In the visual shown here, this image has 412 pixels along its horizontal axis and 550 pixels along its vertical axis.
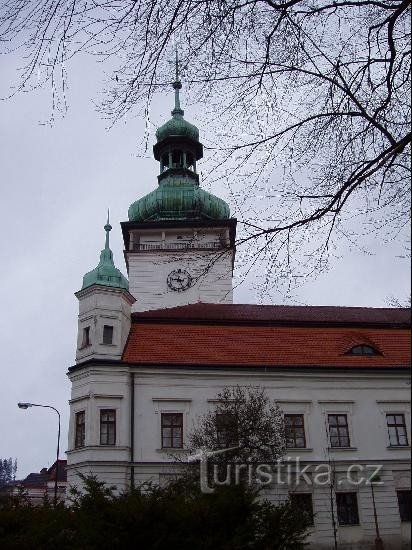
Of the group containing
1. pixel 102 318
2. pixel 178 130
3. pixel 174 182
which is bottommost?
pixel 102 318

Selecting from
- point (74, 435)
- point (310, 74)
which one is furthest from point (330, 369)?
point (310, 74)

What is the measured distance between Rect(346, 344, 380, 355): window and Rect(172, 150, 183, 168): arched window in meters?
21.2

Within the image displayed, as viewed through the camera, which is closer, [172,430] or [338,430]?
[172,430]

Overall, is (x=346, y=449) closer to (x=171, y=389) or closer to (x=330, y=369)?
(x=330, y=369)

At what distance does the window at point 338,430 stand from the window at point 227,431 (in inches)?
261

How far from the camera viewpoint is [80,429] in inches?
1040

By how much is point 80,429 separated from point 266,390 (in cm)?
826

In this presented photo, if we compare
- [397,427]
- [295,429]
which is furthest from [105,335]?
[397,427]

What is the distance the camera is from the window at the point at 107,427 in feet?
84.4

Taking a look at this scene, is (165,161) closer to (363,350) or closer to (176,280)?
(176,280)

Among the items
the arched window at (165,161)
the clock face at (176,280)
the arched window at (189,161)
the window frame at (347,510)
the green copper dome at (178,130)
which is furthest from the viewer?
the arched window at (165,161)

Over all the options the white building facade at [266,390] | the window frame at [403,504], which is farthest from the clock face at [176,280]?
the window frame at [403,504]

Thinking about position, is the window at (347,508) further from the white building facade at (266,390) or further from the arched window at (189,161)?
the arched window at (189,161)

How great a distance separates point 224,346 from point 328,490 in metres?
7.76
